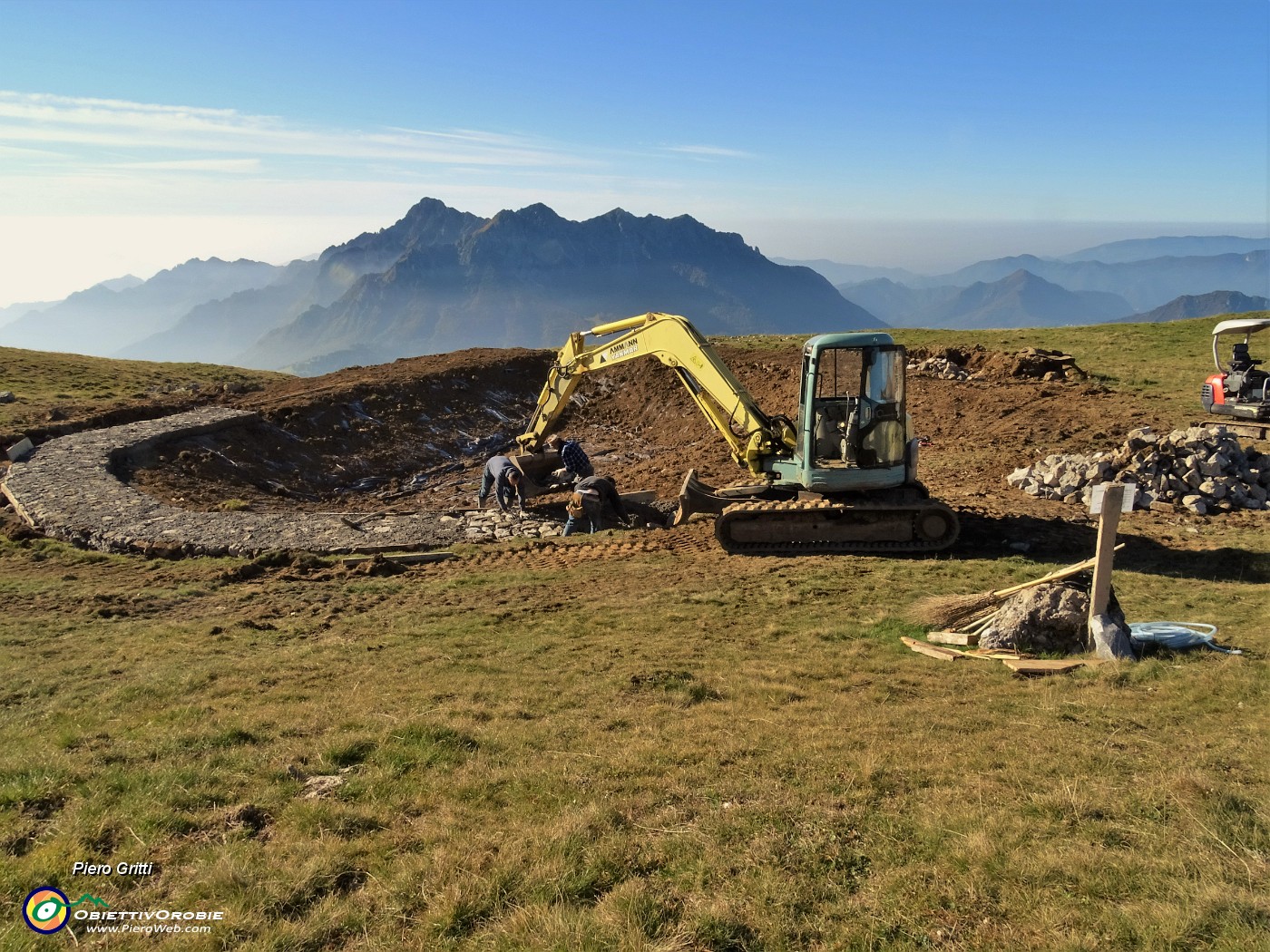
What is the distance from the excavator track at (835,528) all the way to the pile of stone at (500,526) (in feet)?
13.6

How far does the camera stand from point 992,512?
13547mm

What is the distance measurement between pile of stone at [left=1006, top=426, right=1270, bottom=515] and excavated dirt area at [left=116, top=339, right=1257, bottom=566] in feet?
1.63

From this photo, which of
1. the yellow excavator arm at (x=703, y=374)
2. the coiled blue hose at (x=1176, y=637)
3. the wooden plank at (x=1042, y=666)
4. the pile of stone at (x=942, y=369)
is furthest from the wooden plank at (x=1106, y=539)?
the pile of stone at (x=942, y=369)

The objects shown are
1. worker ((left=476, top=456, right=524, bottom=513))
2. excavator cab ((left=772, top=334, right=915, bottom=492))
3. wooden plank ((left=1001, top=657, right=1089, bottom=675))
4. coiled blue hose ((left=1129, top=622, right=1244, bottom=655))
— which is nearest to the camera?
wooden plank ((left=1001, top=657, right=1089, bottom=675))

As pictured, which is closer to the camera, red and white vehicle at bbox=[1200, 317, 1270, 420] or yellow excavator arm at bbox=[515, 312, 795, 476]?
yellow excavator arm at bbox=[515, 312, 795, 476]

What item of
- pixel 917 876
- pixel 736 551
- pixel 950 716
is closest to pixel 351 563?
pixel 736 551

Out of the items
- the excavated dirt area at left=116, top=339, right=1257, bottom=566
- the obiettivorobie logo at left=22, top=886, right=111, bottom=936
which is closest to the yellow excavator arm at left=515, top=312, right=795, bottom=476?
the excavated dirt area at left=116, top=339, right=1257, bottom=566

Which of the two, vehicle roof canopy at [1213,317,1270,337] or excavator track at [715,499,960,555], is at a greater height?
vehicle roof canopy at [1213,317,1270,337]

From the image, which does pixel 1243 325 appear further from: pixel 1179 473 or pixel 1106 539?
pixel 1106 539

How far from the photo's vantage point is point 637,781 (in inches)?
201

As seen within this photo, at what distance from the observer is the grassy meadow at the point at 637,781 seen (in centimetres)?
362

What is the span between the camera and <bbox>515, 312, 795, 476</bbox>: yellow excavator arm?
13.2 metres

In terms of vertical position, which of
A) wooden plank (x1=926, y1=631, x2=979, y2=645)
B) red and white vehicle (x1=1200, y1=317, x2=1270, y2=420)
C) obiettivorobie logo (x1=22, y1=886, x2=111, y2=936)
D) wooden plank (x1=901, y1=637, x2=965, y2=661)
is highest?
red and white vehicle (x1=1200, y1=317, x2=1270, y2=420)

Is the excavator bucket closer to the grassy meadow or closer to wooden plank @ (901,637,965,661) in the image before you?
the grassy meadow
